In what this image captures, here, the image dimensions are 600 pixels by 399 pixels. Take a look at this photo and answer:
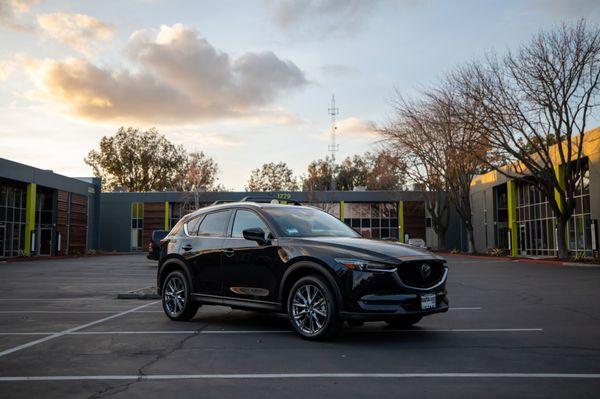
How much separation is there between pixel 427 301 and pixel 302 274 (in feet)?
5.20

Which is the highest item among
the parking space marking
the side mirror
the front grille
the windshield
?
the windshield

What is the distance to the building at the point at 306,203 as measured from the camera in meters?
61.8

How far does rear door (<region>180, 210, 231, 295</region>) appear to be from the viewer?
8759mm

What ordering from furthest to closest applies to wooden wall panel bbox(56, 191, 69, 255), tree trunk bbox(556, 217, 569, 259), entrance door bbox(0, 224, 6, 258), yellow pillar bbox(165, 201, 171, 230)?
yellow pillar bbox(165, 201, 171, 230) → wooden wall panel bbox(56, 191, 69, 255) → entrance door bbox(0, 224, 6, 258) → tree trunk bbox(556, 217, 569, 259)

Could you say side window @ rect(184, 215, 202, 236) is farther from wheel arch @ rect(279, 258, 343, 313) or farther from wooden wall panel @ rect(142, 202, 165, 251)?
wooden wall panel @ rect(142, 202, 165, 251)

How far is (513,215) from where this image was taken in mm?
44594

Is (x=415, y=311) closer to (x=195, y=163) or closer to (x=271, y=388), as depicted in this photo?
(x=271, y=388)

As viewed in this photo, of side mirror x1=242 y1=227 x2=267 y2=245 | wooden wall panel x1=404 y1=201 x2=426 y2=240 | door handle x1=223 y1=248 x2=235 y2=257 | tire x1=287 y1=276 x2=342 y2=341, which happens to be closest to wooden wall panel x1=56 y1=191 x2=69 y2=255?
wooden wall panel x1=404 y1=201 x2=426 y2=240

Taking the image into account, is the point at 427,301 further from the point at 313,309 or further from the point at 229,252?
the point at 229,252

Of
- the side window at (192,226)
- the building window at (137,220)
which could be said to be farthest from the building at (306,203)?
the side window at (192,226)

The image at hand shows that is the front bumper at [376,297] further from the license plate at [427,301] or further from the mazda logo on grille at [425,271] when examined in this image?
the mazda logo on grille at [425,271]

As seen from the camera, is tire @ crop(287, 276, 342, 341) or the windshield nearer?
tire @ crop(287, 276, 342, 341)

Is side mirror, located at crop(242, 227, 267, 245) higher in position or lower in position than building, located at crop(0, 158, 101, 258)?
lower

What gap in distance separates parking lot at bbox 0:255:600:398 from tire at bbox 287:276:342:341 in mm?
155
